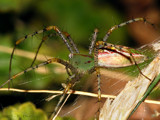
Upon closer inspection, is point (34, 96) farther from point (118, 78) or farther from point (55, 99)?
point (118, 78)

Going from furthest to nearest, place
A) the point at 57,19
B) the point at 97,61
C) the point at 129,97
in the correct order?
the point at 57,19 → the point at 97,61 → the point at 129,97

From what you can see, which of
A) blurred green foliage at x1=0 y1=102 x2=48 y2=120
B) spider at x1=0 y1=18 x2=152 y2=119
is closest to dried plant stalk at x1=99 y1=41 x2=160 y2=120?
spider at x1=0 y1=18 x2=152 y2=119

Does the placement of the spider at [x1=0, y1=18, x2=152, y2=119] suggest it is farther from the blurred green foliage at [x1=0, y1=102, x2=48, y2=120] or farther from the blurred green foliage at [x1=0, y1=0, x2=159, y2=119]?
the blurred green foliage at [x1=0, y1=0, x2=159, y2=119]

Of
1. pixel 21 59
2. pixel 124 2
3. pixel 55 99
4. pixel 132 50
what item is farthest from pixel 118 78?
pixel 124 2

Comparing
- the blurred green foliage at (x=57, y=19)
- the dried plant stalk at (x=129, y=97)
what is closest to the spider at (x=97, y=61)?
the dried plant stalk at (x=129, y=97)

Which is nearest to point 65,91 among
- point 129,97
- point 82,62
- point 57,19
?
point 82,62

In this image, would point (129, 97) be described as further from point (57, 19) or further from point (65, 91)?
point (57, 19)
